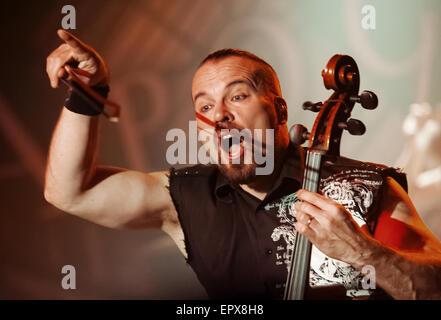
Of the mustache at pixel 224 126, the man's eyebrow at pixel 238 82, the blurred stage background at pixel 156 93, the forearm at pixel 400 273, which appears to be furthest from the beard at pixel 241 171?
the blurred stage background at pixel 156 93

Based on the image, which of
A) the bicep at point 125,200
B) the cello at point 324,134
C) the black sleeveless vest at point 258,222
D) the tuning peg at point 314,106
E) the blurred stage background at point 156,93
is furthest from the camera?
the blurred stage background at point 156,93

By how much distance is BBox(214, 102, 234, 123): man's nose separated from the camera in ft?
5.12

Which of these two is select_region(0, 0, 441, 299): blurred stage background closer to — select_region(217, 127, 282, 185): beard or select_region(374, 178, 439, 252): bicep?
select_region(217, 127, 282, 185): beard

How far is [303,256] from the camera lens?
129 cm

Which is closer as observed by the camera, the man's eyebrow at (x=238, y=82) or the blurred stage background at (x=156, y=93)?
the man's eyebrow at (x=238, y=82)

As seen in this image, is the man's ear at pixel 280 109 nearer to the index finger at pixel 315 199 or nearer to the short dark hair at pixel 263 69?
the short dark hair at pixel 263 69

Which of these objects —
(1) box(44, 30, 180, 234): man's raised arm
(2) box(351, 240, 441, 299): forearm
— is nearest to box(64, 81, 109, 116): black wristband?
(1) box(44, 30, 180, 234): man's raised arm

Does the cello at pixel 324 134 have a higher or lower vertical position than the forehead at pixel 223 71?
lower

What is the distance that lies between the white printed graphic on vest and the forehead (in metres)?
0.52

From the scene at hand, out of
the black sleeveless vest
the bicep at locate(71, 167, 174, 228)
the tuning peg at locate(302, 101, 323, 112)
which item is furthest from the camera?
the bicep at locate(71, 167, 174, 228)

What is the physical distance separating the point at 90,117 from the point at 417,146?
189 centimetres

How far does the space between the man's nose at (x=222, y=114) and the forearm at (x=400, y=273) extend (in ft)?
2.26

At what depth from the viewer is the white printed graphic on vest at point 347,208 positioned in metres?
1.47

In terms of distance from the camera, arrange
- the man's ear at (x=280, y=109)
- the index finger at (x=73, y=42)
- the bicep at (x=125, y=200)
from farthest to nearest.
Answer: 1. the man's ear at (x=280, y=109)
2. the bicep at (x=125, y=200)
3. the index finger at (x=73, y=42)
